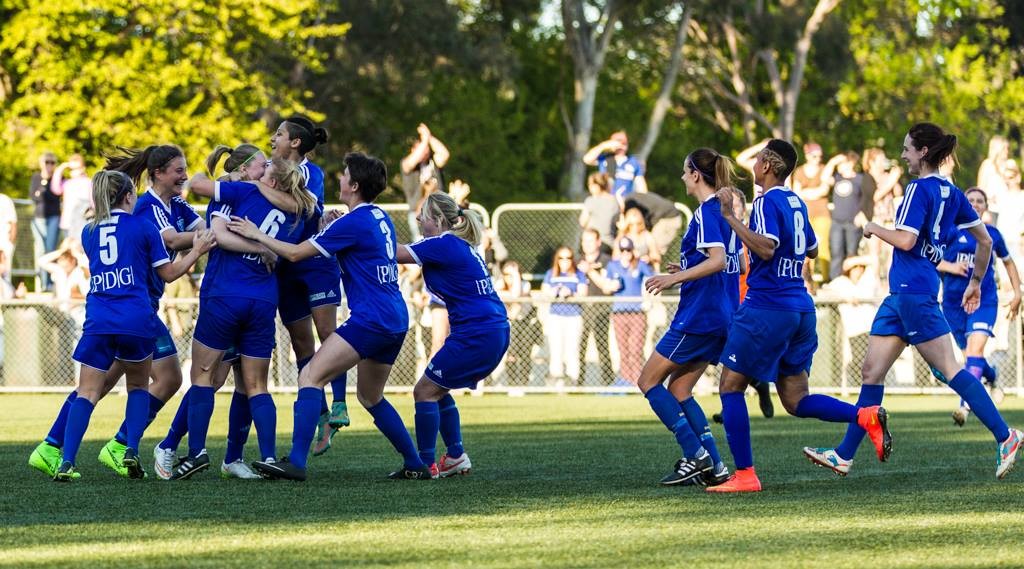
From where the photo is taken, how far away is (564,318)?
A: 19.3 m

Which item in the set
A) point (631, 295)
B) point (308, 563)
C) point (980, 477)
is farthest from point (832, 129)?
point (308, 563)

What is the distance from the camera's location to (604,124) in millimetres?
55312

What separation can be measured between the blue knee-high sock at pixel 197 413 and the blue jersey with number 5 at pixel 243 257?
559mm

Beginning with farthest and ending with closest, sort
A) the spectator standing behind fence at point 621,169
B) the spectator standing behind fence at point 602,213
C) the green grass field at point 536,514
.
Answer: the spectator standing behind fence at point 621,169 → the spectator standing behind fence at point 602,213 → the green grass field at point 536,514

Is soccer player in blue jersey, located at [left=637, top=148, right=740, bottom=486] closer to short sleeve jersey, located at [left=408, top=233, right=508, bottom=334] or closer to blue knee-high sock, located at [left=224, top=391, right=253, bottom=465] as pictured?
short sleeve jersey, located at [left=408, top=233, right=508, bottom=334]

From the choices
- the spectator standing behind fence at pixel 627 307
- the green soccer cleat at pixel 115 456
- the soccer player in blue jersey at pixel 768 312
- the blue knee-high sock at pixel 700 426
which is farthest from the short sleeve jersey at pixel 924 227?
the spectator standing behind fence at pixel 627 307

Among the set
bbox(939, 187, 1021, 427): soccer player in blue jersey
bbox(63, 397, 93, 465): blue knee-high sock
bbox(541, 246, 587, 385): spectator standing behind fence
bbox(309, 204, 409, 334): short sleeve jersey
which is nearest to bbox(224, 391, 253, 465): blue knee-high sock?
bbox(63, 397, 93, 465): blue knee-high sock

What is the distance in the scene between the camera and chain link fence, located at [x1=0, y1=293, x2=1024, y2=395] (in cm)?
1898

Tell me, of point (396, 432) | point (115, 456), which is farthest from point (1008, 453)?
point (115, 456)

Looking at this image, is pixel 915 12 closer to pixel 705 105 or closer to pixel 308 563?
pixel 705 105

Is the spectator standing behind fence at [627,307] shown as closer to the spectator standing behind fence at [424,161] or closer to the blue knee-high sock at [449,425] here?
the spectator standing behind fence at [424,161]

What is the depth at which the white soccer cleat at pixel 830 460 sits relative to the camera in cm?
919

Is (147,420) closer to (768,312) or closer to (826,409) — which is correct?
(768,312)

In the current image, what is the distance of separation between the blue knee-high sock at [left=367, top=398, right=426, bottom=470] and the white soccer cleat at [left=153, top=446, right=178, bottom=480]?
3.80 feet
